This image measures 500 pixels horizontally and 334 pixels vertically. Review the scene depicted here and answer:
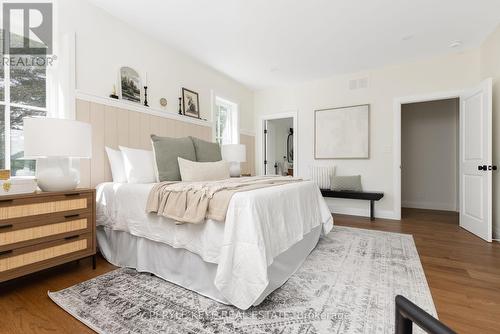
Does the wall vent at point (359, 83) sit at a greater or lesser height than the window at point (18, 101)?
greater

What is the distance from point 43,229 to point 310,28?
334cm

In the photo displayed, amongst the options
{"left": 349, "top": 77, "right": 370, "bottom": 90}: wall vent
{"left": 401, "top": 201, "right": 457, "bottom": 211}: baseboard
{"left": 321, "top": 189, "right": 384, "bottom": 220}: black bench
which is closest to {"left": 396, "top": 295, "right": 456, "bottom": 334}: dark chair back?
{"left": 321, "top": 189, "right": 384, "bottom": 220}: black bench

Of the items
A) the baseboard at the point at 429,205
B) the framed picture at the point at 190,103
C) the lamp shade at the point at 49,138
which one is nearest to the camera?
the lamp shade at the point at 49,138

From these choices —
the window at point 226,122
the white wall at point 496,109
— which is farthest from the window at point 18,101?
the white wall at point 496,109

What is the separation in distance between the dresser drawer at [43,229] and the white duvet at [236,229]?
0.27 m

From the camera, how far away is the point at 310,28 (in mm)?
3025

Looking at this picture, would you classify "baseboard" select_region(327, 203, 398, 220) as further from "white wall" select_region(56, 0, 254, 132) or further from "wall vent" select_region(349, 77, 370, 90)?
"white wall" select_region(56, 0, 254, 132)

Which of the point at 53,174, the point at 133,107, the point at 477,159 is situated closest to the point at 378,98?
the point at 477,159

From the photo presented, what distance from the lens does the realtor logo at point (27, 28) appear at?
A: 7.16ft

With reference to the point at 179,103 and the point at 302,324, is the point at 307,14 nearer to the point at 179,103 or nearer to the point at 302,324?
the point at 179,103

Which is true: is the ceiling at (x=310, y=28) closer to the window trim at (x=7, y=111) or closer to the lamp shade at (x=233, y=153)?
the window trim at (x=7, y=111)

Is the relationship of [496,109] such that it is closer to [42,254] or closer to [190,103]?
[190,103]

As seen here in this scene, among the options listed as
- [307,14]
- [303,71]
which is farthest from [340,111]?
[307,14]

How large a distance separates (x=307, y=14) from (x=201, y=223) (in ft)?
Answer: 8.25
